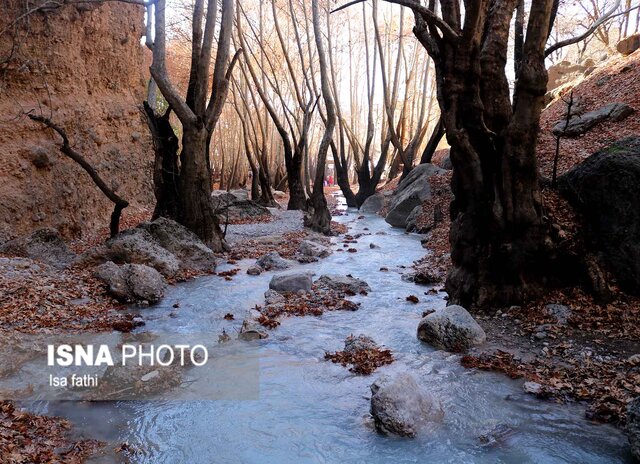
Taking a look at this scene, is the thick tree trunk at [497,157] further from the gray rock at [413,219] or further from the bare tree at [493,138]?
the gray rock at [413,219]

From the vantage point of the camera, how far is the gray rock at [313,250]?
10791 millimetres

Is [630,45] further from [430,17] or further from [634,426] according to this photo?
[634,426]

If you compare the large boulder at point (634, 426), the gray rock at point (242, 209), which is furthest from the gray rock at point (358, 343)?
the gray rock at point (242, 209)

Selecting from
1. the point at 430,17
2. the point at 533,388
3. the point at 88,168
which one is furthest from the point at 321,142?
the point at 533,388

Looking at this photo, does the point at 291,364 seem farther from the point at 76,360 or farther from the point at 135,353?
the point at 76,360

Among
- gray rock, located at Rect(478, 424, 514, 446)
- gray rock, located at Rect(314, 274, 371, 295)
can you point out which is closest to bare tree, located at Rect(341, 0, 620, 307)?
gray rock, located at Rect(314, 274, 371, 295)

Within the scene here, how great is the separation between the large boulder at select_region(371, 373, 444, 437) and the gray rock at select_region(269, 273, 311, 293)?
384 centimetres

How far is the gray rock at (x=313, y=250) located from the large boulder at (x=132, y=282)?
3.85m

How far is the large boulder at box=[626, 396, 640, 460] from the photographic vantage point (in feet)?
10.5

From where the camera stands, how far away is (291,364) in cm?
508

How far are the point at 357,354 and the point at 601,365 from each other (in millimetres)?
2226

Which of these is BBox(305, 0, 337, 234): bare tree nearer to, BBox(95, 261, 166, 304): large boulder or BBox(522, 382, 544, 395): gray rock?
BBox(95, 261, 166, 304): large boulder

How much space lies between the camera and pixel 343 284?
26.2 feet

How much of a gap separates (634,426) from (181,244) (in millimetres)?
→ 7732
